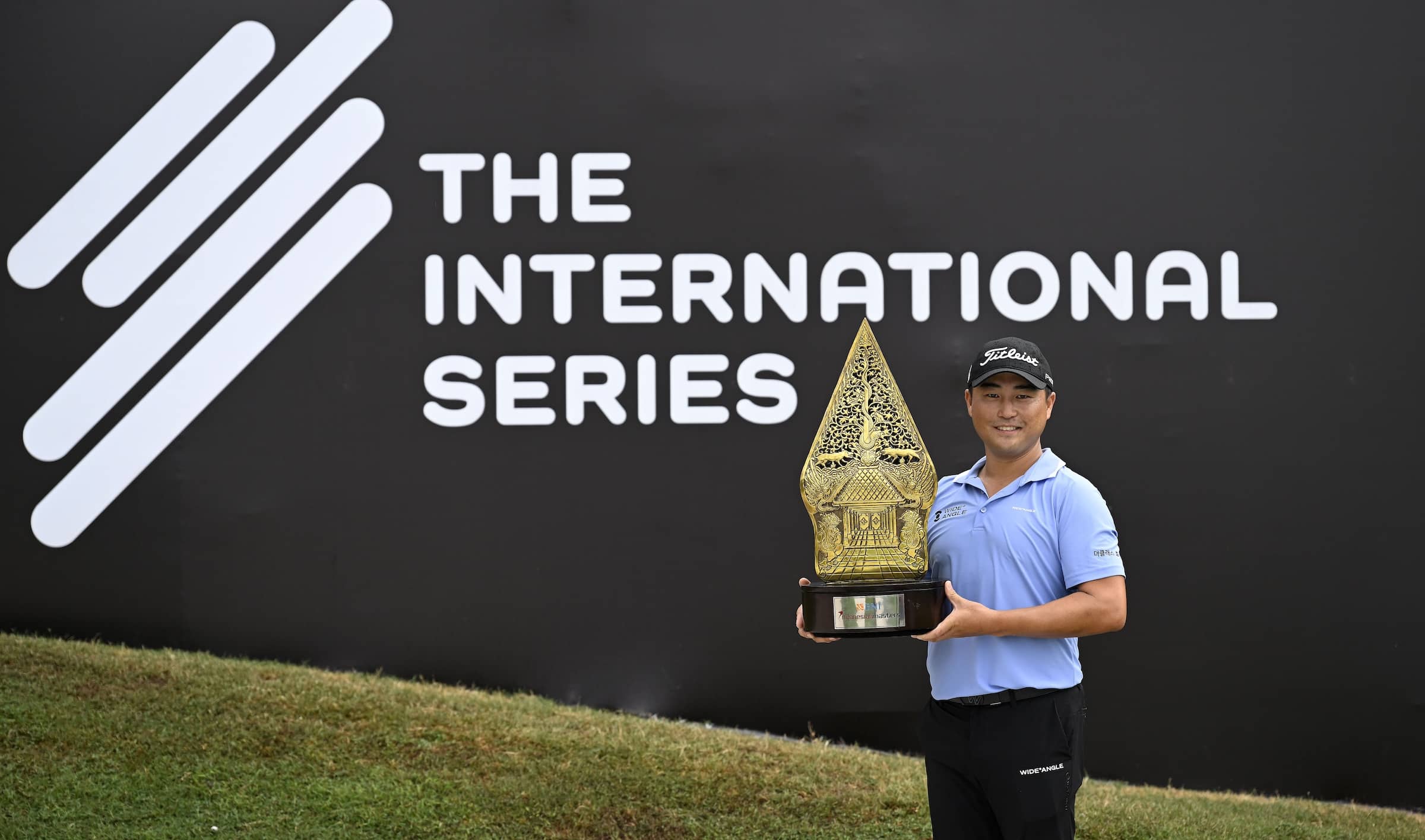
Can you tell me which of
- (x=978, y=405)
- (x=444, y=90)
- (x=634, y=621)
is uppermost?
(x=444, y=90)

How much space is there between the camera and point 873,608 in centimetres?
209

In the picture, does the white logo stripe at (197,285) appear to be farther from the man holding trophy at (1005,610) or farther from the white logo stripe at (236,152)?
the man holding trophy at (1005,610)

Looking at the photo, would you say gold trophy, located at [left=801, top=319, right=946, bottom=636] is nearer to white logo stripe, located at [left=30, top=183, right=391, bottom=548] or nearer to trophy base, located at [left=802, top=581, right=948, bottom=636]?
trophy base, located at [left=802, top=581, right=948, bottom=636]

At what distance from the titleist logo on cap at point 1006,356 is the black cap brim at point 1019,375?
0.02m

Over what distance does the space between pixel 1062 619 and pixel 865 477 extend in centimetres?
55

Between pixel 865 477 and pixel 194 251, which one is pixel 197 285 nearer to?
pixel 194 251

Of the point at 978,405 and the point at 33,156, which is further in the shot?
the point at 33,156

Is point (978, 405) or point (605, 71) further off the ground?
point (605, 71)

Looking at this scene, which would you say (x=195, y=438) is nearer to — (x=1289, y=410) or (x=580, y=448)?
(x=580, y=448)

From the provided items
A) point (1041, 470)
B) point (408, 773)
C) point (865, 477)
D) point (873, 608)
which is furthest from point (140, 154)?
point (1041, 470)

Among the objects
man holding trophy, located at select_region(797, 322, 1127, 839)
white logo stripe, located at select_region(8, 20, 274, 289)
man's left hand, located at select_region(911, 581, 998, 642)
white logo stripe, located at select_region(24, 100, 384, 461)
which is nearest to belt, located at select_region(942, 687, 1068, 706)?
man holding trophy, located at select_region(797, 322, 1127, 839)

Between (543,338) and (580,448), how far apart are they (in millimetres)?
441

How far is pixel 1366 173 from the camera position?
14.3 ft

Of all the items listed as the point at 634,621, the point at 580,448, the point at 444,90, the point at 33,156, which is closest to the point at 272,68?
the point at 444,90
